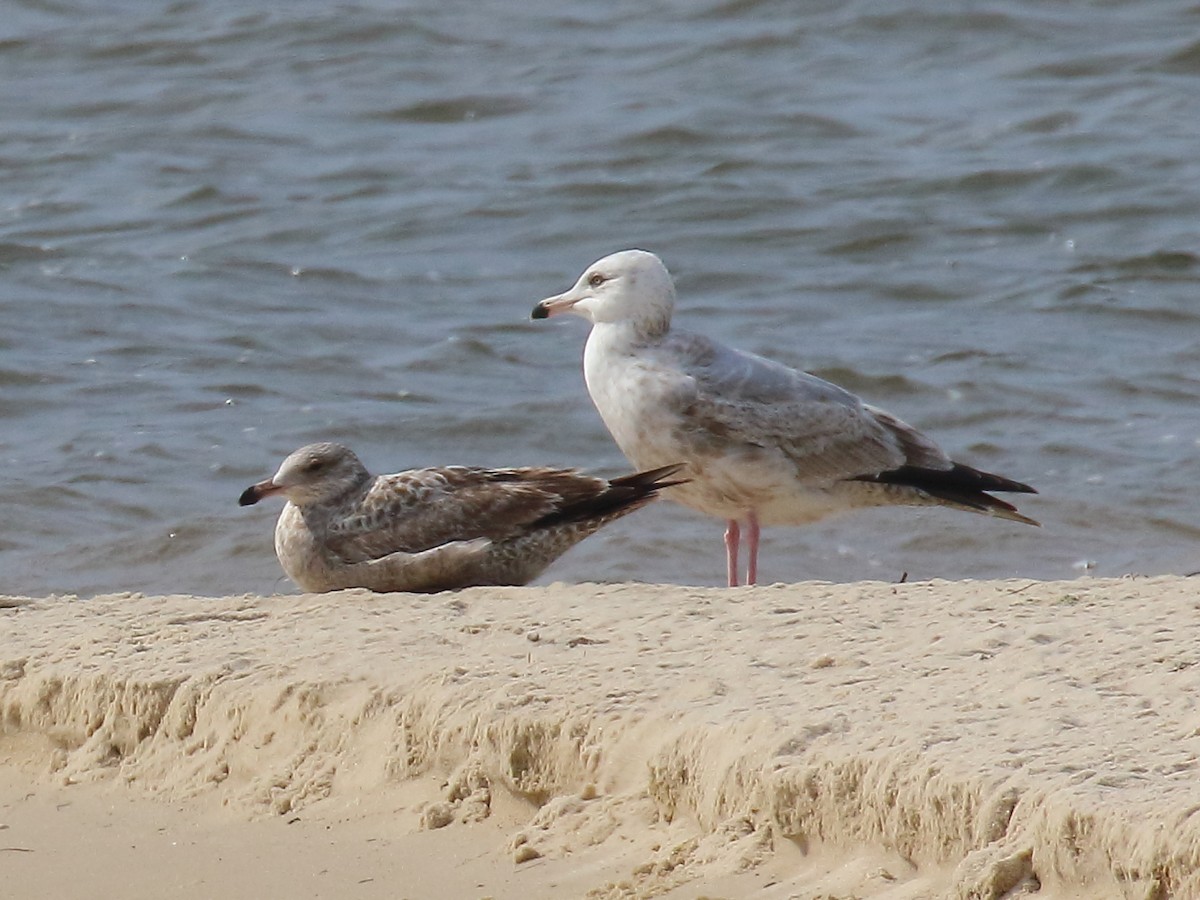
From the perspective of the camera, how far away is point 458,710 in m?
4.96

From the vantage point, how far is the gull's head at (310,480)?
7.30 meters

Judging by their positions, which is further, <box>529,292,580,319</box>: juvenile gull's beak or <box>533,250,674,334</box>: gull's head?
<box>529,292,580,319</box>: juvenile gull's beak

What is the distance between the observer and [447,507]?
7.13 meters

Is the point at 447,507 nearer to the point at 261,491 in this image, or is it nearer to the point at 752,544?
the point at 261,491

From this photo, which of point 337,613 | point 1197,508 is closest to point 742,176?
point 1197,508

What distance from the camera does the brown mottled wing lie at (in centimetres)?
705

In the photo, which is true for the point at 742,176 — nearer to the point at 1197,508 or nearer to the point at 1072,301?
the point at 1072,301

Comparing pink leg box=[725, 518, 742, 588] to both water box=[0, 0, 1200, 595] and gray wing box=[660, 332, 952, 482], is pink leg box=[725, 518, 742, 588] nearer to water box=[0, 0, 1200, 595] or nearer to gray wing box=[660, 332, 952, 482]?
gray wing box=[660, 332, 952, 482]

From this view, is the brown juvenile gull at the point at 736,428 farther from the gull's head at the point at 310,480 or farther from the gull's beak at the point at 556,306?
the gull's head at the point at 310,480

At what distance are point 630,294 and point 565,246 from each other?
707cm

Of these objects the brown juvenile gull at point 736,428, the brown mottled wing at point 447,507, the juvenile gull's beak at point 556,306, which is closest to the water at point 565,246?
the brown juvenile gull at point 736,428

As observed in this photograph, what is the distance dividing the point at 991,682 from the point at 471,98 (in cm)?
1383

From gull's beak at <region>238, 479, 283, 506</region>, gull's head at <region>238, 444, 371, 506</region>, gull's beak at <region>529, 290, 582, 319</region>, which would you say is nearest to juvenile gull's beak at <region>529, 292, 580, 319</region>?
gull's beak at <region>529, 290, 582, 319</region>

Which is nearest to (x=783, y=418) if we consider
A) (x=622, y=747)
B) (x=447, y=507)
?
(x=447, y=507)
